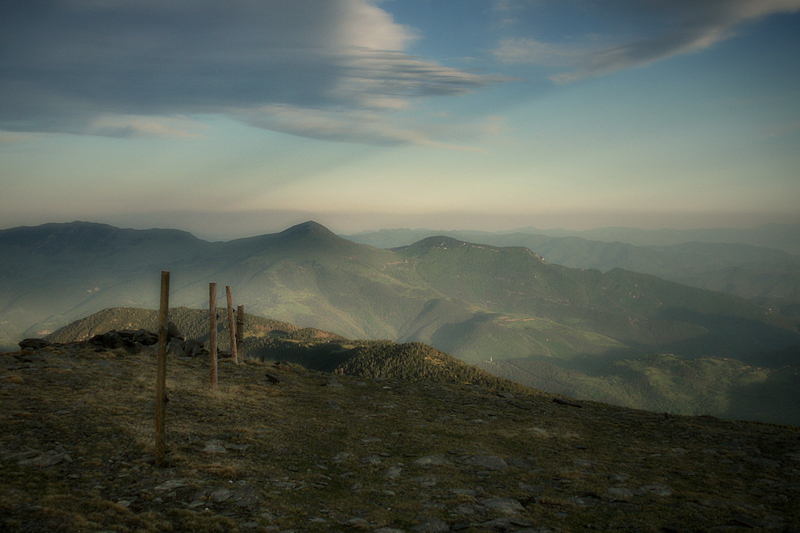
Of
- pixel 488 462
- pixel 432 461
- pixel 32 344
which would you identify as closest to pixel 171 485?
pixel 432 461

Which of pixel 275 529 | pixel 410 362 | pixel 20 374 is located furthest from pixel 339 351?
pixel 275 529

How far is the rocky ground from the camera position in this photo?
10.4 metres

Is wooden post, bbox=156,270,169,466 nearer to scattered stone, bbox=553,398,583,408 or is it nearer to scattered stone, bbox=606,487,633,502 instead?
scattered stone, bbox=606,487,633,502

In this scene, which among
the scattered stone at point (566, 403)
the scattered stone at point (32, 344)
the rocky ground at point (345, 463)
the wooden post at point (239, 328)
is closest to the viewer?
the rocky ground at point (345, 463)

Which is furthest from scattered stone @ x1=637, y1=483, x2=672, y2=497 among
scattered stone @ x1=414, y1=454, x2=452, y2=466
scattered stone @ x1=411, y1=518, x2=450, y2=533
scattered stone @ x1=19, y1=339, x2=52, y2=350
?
scattered stone @ x1=19, y1=339, x2=52, y2=350

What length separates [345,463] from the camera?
49.6ft

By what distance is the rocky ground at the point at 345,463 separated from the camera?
34.2ft

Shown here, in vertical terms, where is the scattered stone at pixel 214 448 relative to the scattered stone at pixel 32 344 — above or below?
below

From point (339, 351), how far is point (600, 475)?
190 meters

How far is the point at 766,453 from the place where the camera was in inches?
732

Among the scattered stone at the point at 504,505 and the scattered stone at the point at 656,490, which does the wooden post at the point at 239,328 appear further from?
the scattered stone at the point at 656,490

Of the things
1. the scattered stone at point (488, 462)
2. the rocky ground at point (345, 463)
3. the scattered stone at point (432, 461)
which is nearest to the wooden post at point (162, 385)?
the rocky ground at point (345, 463)

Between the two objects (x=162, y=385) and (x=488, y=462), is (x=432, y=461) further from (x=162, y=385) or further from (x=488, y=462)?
(x=162, y=385)

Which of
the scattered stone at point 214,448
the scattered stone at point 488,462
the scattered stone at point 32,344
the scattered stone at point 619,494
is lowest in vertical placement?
the scattered stone at point 488,462
